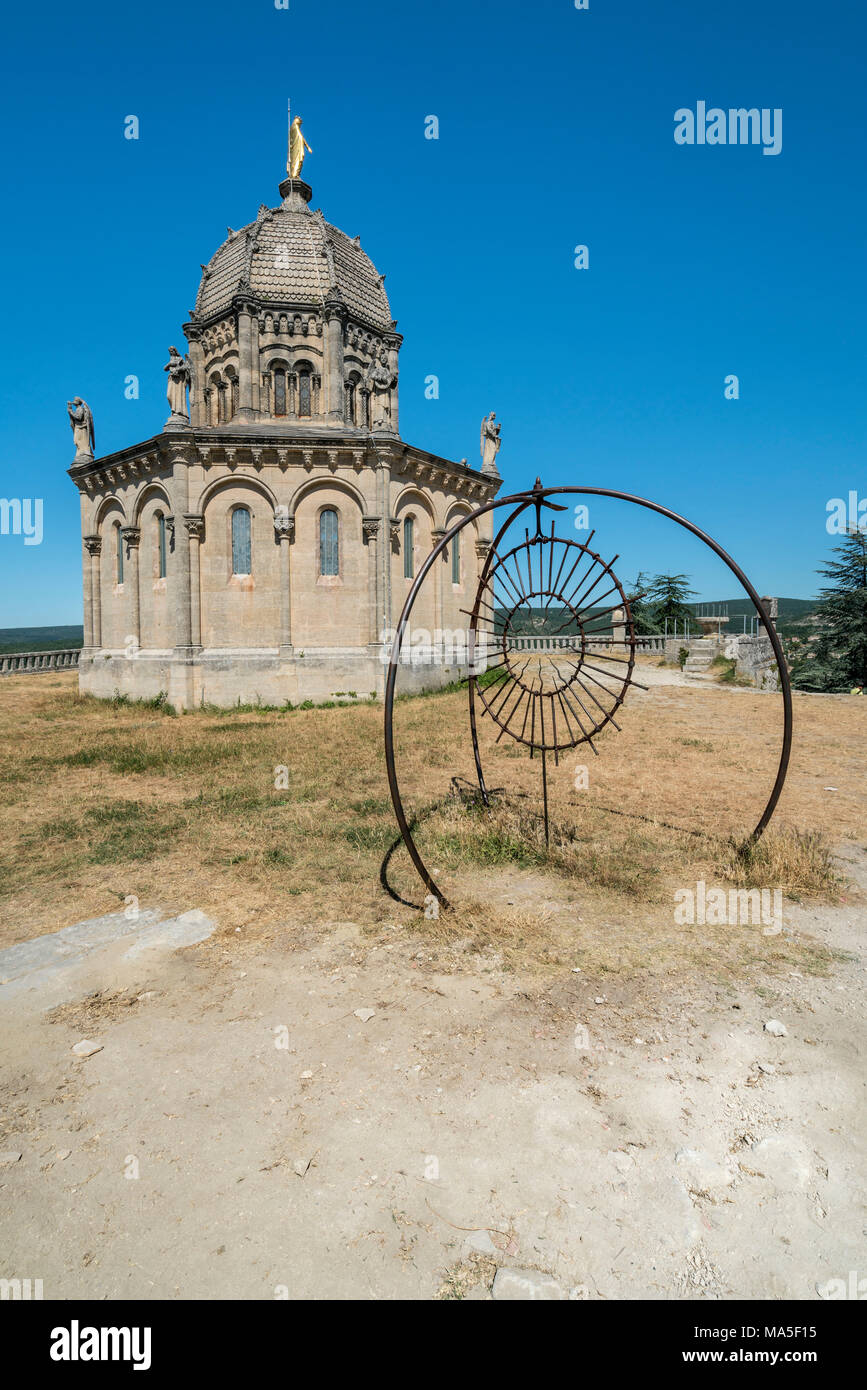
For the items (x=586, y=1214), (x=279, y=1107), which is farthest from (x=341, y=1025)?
(x=586, y=1214)

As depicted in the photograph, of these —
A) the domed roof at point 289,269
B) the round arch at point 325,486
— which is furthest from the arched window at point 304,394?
the round arch at point 325,486

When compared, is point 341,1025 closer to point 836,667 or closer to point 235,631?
point 235,631

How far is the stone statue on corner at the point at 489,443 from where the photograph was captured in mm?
26484

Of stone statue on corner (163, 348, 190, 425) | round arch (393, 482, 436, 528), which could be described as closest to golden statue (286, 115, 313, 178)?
stone statue on corner (163, 348, 190, 425)

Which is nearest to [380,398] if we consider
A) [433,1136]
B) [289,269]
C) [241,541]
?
[241,541]

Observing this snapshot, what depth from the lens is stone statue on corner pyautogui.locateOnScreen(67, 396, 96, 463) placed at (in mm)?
25000

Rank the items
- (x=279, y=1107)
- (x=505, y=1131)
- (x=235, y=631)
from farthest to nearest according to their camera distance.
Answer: (x=235, y=631), (x=279, y=1107), (x=505, y=1131)

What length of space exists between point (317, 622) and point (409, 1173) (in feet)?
64.5

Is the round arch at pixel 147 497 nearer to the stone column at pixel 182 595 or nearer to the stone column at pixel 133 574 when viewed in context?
the stone column at pixel 133 574

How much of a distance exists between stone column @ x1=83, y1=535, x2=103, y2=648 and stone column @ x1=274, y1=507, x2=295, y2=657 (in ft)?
29.3

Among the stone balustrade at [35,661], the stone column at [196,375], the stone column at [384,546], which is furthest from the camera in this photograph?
the stone balustrade at [35,661]

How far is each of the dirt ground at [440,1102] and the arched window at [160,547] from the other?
18347mm

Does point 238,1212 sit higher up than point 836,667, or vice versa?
point 836,667

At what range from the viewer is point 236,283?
2497cm
